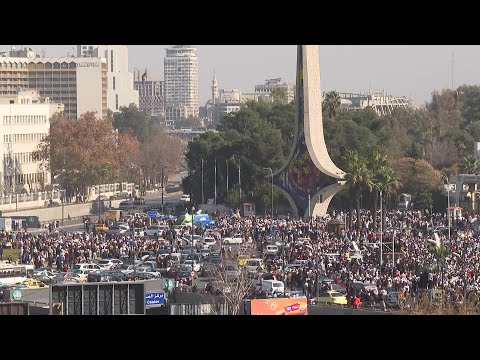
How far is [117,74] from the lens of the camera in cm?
15100

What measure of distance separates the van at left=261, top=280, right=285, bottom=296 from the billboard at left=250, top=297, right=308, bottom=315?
3222 millimetres

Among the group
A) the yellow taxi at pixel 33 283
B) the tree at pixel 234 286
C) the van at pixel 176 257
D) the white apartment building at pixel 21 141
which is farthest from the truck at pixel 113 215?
the yellow taxi at pixel 33 283

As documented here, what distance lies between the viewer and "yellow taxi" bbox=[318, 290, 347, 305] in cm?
2250

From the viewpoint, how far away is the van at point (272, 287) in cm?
2331

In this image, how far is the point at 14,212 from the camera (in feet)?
169

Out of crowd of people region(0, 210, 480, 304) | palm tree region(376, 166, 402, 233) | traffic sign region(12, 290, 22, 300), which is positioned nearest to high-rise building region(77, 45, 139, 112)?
crowd of people region(0, 210, 480, 304)

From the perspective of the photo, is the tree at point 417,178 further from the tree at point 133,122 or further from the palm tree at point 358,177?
the tree at point 133,122

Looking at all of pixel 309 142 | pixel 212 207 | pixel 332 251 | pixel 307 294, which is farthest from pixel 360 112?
pixel 307 294

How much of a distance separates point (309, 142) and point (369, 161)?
Result: 12.1ft

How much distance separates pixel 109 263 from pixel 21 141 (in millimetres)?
39877

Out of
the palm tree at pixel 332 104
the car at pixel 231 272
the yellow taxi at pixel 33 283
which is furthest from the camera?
the palm tree at pixel 332 104

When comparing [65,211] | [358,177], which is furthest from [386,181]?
[65,211]

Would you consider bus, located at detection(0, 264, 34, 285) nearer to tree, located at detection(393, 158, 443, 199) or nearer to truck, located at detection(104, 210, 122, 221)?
truck, located at detection(104, 210, 122, 221)

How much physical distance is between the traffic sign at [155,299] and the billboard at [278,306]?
1483mm
